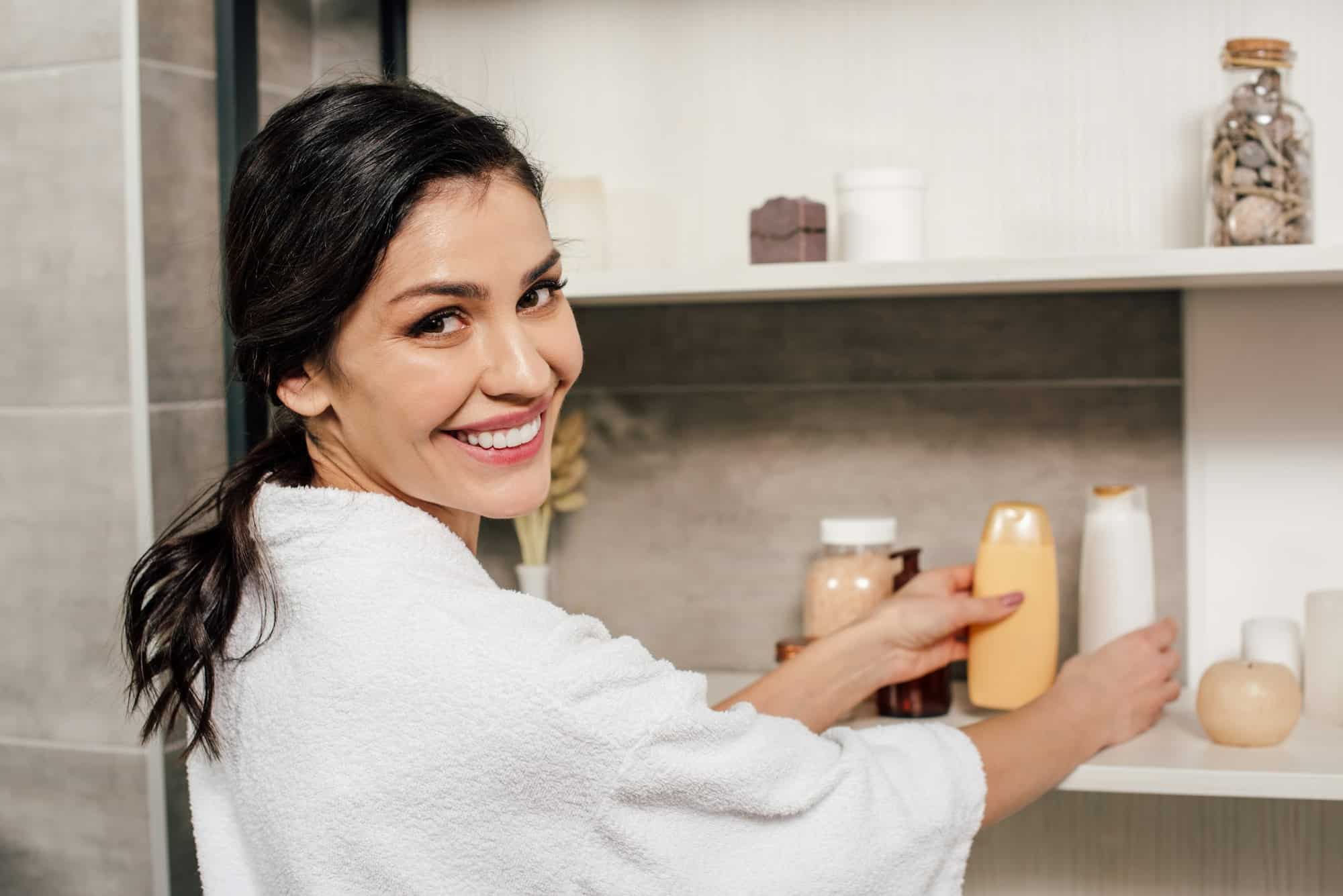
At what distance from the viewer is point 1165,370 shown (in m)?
1.33

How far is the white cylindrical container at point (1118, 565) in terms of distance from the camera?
1202 mm

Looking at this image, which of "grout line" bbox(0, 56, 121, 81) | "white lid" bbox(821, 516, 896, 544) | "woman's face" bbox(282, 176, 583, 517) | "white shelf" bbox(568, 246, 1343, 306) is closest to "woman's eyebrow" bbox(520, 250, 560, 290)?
"woman's face" bbox(282, 176, 583, 517)

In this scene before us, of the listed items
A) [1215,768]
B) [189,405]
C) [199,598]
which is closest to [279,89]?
[189,405]

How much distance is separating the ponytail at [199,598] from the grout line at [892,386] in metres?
0.63

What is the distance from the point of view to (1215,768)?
1050 mm

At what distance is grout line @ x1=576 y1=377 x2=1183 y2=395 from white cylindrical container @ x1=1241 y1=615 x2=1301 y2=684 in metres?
0.25

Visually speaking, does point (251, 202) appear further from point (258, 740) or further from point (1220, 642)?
point (1220, 642)

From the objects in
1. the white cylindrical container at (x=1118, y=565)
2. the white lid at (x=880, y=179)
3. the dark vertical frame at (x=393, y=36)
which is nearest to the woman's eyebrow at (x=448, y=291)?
the white lid at (x=880, y=179)

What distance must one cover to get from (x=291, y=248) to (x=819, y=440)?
0.77 m

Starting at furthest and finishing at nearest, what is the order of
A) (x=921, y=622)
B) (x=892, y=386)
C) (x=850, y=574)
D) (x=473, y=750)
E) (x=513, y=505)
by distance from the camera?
(x=892, y=386) → (x=850, y=574) → (x=921, y=622) → (x=513, y=505) → (x=473, y=750)

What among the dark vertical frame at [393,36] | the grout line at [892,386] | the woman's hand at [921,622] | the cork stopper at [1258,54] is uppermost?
the dark vertical frame at [393,36]

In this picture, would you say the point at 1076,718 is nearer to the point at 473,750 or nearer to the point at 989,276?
the point at 989,276

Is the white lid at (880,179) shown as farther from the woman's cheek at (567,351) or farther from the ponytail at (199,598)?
the ponytail at (199,598)

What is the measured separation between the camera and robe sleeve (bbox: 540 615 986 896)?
0.71 metres
